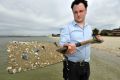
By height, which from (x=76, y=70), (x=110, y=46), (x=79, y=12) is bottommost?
(x=110, y=46)

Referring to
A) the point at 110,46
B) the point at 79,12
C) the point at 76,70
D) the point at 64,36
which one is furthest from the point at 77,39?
the point at 110,46

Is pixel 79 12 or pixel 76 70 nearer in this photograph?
pixel 79 12

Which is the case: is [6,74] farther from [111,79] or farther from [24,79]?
[111,79]

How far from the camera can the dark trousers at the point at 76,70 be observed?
5398 millimetres

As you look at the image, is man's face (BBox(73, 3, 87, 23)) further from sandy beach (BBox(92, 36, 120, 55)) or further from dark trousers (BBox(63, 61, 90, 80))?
sandy beach (BBox(92, 36, 120, 55))

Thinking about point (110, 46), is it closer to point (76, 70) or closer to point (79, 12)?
point (76, 70)

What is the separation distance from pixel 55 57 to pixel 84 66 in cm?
1813

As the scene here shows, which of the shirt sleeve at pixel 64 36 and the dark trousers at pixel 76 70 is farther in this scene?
the dark trousers at pixel 76 70

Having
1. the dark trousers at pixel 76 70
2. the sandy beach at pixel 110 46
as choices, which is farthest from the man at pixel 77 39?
the sandy beach at pixel 110 46

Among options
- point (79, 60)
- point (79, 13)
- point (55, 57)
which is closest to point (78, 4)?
point (79, 13)

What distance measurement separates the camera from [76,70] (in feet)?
17.8

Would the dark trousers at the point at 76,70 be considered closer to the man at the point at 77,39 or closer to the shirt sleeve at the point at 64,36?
the man at the point at 77,39

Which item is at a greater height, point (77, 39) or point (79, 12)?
point (79, 12)

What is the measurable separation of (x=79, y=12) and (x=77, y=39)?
0.53m
